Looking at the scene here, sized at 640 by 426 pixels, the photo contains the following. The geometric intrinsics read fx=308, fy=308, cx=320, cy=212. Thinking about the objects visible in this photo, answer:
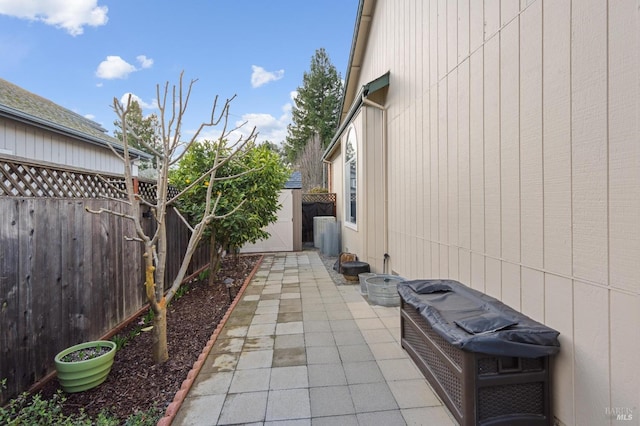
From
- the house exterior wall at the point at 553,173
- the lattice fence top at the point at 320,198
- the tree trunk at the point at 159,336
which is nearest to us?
the house exterior wall at the point at 553,173

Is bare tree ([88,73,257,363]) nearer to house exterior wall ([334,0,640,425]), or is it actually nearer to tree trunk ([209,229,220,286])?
house exterior wall ([334,0,640,425])

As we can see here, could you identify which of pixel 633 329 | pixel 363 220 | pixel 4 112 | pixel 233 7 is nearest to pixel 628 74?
pixel 633 329

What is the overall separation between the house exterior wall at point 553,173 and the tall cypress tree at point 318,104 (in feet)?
72.5

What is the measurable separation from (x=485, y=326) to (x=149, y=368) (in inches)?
116

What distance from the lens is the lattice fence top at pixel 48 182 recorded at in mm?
2500

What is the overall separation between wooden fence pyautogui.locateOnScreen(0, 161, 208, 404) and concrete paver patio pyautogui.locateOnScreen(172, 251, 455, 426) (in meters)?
1.34

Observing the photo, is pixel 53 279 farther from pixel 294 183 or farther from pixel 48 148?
pixel 294 183

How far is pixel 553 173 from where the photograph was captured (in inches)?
75.8

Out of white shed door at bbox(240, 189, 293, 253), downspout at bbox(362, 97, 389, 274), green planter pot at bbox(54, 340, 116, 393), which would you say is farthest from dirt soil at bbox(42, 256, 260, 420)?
white shed door at bbox(240, 189, 293, 253)

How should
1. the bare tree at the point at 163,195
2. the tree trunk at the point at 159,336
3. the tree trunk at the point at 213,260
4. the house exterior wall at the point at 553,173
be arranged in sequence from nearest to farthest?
the house exterior wall at the point at 553,173 → the bare tree at the point at 163,195 → the tree trunk at the point at 159,336 → the tree trunk at the point at 213,260

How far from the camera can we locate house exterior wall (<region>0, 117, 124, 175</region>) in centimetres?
563

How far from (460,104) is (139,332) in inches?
176

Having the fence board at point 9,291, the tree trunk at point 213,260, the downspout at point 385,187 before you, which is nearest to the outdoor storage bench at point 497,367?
the fence board at point 9,291

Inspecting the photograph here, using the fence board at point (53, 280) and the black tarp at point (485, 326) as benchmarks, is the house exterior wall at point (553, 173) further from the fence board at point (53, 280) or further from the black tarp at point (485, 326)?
the fence board at point (53, 280)
